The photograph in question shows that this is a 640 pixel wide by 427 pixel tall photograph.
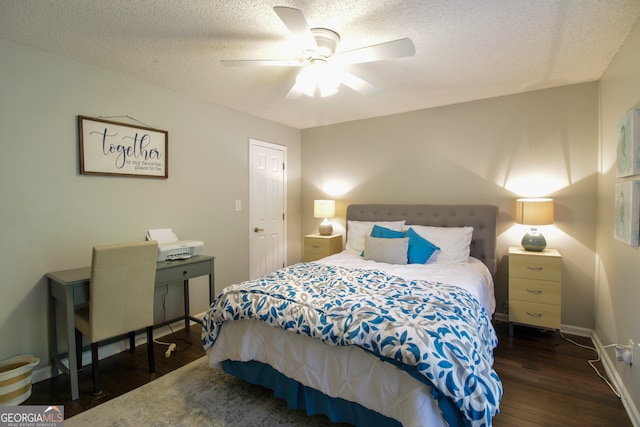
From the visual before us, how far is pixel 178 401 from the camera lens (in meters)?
2.02

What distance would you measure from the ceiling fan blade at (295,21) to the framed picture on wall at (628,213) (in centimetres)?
209

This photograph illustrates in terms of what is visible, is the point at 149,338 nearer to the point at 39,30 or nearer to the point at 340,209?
the point at 39,30

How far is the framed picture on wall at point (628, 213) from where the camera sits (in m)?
1.77

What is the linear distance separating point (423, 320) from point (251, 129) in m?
3.23

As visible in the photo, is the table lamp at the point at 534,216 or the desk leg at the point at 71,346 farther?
the table lamp at the point at 534,216

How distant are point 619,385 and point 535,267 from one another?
1018 millimetres

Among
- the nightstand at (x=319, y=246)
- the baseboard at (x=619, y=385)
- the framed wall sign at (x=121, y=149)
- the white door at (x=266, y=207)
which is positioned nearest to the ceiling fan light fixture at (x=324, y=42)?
the framed wall sign at (x=121, y=149)

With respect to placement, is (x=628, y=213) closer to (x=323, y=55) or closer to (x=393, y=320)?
(x=393, y=320)

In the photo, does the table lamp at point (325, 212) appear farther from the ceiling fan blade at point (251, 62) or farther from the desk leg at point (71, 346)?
the desk leg at point (71, 346)

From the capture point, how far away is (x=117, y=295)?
215 centimetres

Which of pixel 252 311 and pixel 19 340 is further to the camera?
pixel 19 340

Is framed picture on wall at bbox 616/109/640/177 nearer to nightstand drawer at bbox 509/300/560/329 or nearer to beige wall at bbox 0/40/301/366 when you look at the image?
nightstand drawer at bbox 509/300/560/329

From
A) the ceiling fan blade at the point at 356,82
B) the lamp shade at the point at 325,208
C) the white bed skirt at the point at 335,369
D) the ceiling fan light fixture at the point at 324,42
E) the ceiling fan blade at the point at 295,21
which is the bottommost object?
the white bed skirt at the point at 335,369

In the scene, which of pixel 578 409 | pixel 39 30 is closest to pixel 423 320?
pixel 578 409
